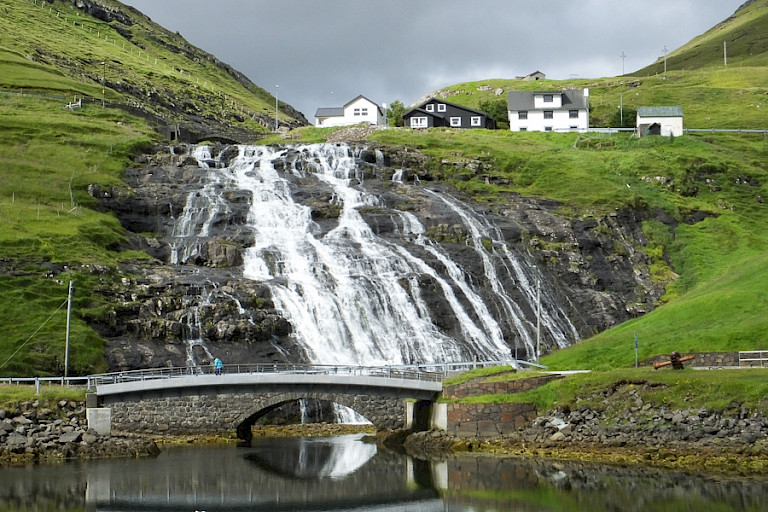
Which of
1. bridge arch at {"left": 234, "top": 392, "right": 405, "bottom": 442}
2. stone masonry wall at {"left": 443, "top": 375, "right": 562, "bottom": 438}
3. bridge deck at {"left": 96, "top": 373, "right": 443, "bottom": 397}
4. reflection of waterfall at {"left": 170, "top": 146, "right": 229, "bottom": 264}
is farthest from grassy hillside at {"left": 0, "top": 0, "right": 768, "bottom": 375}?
bridge arch at {"left": 234, "top": 392, "right": 405, "bottom": 442}

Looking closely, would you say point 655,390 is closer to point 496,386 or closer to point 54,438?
point 496,386

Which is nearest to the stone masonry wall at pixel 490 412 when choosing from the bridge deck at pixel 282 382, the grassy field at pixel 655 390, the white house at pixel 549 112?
the grassy field at pixel 655 390

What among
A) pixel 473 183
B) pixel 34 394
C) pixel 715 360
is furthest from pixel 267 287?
pixel 473 183

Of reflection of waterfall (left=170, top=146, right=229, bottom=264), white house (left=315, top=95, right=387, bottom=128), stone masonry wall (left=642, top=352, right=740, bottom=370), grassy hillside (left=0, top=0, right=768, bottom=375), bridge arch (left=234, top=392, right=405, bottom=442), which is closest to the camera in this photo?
stone masonry wall (left=642, top=352, right=740, bottom=370)

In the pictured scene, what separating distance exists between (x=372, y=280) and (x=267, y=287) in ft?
29.6

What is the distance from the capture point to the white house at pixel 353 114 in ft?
548

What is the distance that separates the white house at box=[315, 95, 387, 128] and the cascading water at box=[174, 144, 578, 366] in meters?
53.0

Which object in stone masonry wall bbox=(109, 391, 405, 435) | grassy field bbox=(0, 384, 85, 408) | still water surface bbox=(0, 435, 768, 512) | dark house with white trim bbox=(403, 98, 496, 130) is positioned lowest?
still water surface bbox=(0, 435, 768, 512)

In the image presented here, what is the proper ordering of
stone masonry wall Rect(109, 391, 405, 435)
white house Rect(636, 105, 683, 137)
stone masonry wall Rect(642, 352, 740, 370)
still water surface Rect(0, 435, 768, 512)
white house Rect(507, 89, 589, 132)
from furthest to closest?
1. white house Rect(507, 89, 589, 132)
2. white house Rect(636, 105, 683, 137)
3. stone masonry wall Rect(109, 391, 405, 435)
4. stone masonry wall Rect(642, 352, 740, 370)
5. still water surface Rect(0, 435, 768, 512)

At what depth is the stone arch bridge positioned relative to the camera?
Result: 64.6m

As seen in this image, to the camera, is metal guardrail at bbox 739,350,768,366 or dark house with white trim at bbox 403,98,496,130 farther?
dark house with white trim at bbox 403,98,496,130

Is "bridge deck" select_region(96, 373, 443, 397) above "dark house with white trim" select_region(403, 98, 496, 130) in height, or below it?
below

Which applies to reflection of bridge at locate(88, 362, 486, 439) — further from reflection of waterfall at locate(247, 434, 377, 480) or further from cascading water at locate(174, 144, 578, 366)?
cascading water at locate(174, 144, 578, 366)

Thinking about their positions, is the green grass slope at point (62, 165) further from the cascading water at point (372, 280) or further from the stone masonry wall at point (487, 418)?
the stone masonry wall at point (487, 418)
